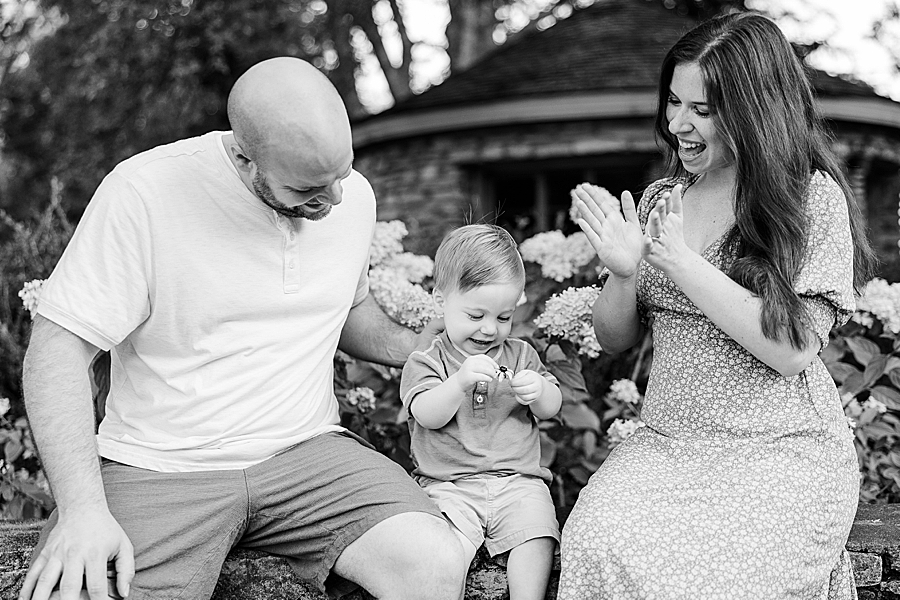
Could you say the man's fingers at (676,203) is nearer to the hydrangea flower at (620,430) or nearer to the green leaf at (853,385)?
the hydrangea flower at (620,430)

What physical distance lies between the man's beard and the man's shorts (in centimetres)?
53

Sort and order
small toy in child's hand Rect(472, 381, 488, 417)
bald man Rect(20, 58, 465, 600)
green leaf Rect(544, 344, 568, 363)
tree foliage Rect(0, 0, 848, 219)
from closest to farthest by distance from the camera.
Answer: bald man Rect(20, 58, 465, 600), small toy in child's hand Rect(472, 381, 488, 417), green leaf Rect(544, 344, 568, 363), tree foliage Rect(0, 0, 848, 219)

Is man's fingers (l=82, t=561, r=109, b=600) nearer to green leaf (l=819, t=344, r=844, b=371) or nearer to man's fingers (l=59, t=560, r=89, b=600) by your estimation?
man's fingers (l=59, t=560, r=89, b=600)

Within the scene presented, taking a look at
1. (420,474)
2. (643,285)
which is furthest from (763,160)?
(420,474)

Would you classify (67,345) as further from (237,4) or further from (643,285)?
(237,4)

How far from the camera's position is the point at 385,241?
3.13 metres

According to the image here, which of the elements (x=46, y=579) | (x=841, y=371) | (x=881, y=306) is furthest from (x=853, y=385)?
(x=46, y=579)

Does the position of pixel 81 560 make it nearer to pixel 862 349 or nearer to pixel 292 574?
pixel 292 574

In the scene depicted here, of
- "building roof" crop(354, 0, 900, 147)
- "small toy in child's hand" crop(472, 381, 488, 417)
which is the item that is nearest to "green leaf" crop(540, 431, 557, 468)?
"small toy in child's hand" crop(472, 381, 488, 417)

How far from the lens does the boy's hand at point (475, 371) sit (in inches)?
79.8

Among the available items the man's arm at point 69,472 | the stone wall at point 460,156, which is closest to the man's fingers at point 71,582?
the man's arm at point 69,472

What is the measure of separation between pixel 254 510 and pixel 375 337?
64cm

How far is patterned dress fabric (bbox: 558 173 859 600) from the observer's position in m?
1.89

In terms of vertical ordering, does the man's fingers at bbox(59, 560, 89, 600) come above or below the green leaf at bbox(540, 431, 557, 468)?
above
